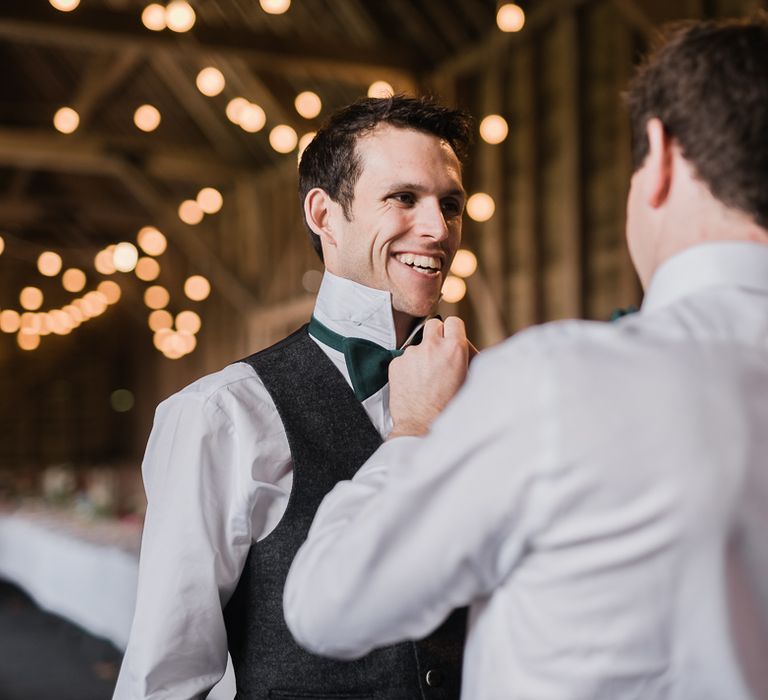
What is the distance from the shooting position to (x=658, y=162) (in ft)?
3.34

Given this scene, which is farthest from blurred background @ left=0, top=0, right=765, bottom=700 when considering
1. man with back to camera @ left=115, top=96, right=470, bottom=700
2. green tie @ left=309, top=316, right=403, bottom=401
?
green tie @ left=309, top=316, right=403, bottom=401

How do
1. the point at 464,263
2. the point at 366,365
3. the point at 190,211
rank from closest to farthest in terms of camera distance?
1. the point at 366,365
2. the point at 464,263
3. the point at 190,211

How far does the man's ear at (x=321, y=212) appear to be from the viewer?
5.85 ft

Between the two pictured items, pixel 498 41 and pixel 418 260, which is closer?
pixel 418 260

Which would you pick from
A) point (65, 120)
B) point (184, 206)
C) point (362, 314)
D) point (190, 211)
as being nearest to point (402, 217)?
point (362, 314)

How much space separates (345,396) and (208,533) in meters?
0.31

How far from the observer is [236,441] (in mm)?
1524

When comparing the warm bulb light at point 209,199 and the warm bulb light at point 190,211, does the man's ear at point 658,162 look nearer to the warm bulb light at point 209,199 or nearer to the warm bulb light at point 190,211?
the warm bulb light at point 209,199

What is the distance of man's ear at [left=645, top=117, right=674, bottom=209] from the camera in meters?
1.02

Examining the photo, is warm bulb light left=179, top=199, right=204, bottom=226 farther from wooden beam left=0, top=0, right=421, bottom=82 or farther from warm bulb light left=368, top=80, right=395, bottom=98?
warm bulb light left=368, top=80, right=395, bottom=98

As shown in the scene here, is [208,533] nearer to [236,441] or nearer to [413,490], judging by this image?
[236,441]

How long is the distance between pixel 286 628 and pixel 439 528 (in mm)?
612

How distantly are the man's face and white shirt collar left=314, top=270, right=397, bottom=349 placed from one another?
0.02m

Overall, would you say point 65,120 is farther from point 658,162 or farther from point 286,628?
point 658,162
